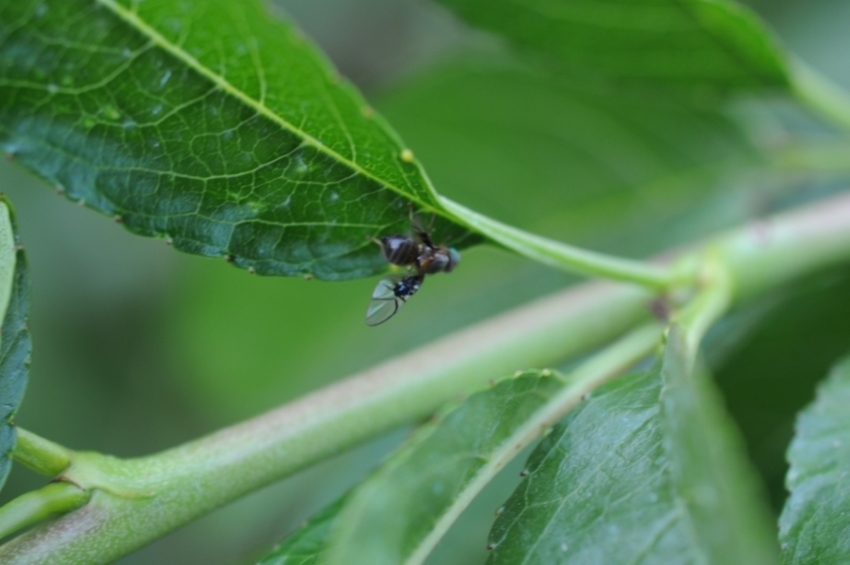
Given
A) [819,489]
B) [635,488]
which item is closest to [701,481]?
[635,488]

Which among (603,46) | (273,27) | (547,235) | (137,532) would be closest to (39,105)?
(273,27)

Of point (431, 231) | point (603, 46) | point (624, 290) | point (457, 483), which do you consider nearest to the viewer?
point (457, 483)

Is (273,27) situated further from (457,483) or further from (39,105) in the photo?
(457,483)

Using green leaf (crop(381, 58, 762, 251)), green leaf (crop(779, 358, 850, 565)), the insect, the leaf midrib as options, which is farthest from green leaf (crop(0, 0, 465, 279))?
green leaf (crop(381, 58, 762, 251))

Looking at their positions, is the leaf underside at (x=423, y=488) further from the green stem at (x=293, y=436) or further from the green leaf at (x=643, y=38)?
the green leaf at (x=643, y=38)

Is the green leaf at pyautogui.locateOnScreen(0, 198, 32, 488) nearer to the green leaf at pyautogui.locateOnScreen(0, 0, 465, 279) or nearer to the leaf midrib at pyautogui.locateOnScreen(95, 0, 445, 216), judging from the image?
the green leaf at pyautogui.locateOnScreen(0, 0, 465, 279)

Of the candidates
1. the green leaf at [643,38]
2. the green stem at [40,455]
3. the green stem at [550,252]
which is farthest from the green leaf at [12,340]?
the green leaf at [643,38]
